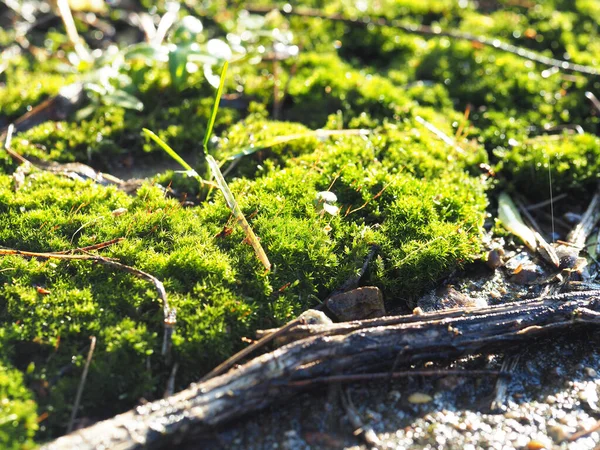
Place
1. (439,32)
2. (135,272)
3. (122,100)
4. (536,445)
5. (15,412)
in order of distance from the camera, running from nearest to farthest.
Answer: (15,412), (536,445), (135,272), (122,100), (439,32)

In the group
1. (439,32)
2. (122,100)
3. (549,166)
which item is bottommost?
(549,166)

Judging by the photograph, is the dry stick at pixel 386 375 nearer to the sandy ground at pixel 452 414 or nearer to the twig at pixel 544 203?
the sandy ground at pixel 452 414

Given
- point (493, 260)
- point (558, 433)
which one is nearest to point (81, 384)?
point (558, 433)

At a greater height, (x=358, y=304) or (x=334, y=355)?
(x=334, y=355)

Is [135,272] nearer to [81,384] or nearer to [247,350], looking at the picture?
[81,384]

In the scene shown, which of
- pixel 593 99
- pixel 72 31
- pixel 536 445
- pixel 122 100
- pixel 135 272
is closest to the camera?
pixel 536 445

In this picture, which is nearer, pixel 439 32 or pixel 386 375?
pixel 386 375

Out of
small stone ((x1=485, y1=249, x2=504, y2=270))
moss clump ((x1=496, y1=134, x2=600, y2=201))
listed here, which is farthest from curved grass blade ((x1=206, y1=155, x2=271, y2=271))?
moss clump ((x1=496, y1=134, x2=600, y2=201))

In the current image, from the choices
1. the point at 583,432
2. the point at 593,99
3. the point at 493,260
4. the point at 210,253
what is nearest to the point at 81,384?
the point at 210,253
